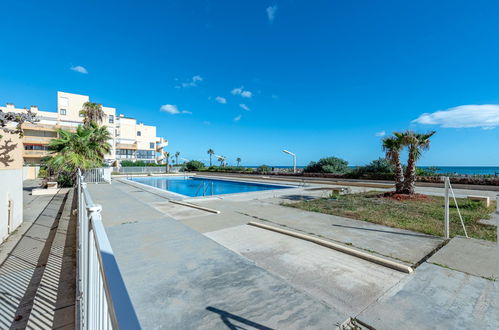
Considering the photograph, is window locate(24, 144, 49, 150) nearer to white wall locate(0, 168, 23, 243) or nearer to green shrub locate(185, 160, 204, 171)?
green shrub locate(185, 160, 204, 171)

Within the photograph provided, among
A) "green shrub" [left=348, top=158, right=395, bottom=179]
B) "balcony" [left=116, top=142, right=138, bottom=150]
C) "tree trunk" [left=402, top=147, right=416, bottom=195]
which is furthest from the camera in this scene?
"balcony" [left=116, top=142, right=138, bottom=150]

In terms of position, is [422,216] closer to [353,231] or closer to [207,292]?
[353,231]

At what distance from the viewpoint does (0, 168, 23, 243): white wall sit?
6.24 meters

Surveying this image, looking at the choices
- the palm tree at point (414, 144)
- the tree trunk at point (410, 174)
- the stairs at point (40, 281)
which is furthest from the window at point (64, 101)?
the tree trunk at point (410, 174)

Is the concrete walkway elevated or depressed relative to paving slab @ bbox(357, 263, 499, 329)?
elevated

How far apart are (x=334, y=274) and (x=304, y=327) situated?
4.54 ft

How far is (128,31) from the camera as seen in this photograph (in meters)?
19.3

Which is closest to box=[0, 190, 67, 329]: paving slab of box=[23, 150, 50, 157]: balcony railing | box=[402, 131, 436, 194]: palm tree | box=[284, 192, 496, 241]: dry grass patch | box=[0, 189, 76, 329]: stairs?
box=[0, 189, 76, 329]: stairs

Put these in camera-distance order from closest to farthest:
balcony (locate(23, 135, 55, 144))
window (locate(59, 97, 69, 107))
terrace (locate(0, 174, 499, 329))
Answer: terrace (locate(0, 174, 499, 329)) < balcony (locate(23, 135, 55, 144)) < window (locate(59, 97, 69, 107))

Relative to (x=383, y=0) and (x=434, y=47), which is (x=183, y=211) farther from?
(x=434, y=47)

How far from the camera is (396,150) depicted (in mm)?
10383

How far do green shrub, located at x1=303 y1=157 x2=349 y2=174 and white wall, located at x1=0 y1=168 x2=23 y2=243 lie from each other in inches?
967

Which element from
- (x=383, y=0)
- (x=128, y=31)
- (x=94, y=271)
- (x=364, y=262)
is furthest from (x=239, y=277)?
(x=128, y=31)

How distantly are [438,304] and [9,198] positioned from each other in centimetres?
1069
